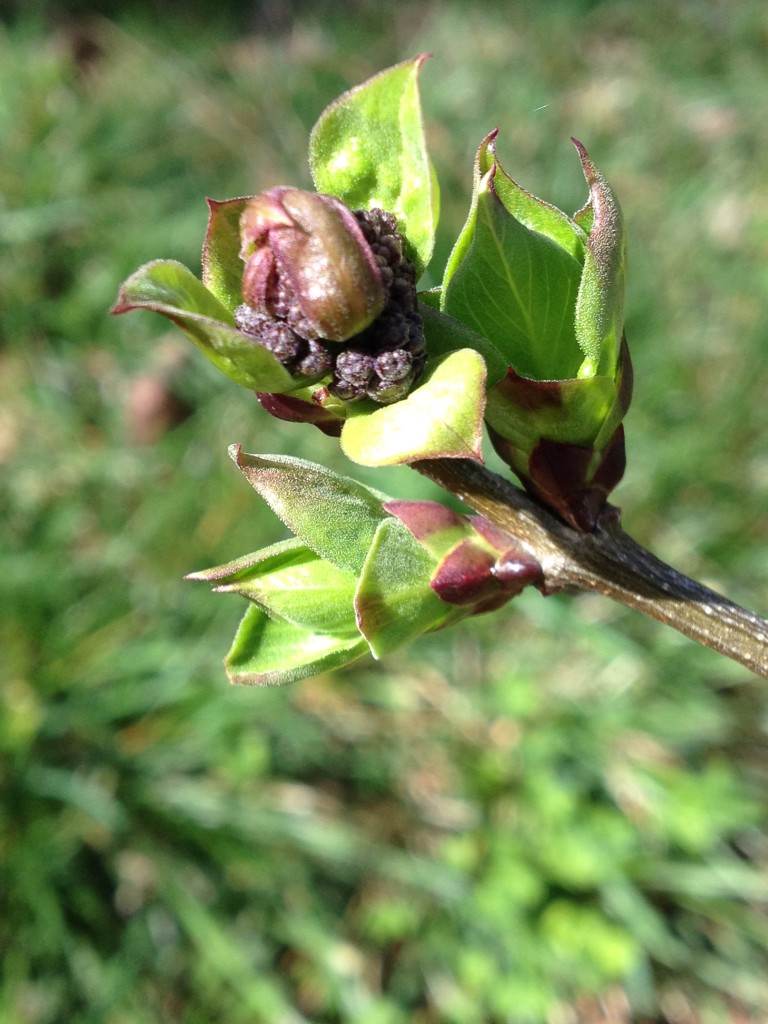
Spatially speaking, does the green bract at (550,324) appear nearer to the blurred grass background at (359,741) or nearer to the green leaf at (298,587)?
the green leaf at (298,587)

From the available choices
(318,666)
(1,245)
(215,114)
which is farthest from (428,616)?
(215,114)

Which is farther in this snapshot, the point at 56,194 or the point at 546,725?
the point at 56,194

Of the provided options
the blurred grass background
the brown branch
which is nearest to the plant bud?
the brown branch

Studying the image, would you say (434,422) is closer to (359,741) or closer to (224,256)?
(224,256)

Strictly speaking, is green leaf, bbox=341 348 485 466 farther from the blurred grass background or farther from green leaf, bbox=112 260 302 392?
the blurred grass background

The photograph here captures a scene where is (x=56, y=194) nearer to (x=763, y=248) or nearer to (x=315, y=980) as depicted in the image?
(x=763, y=248)

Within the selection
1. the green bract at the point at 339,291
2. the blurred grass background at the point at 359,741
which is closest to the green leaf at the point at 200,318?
the green bract at the point at 339,291
